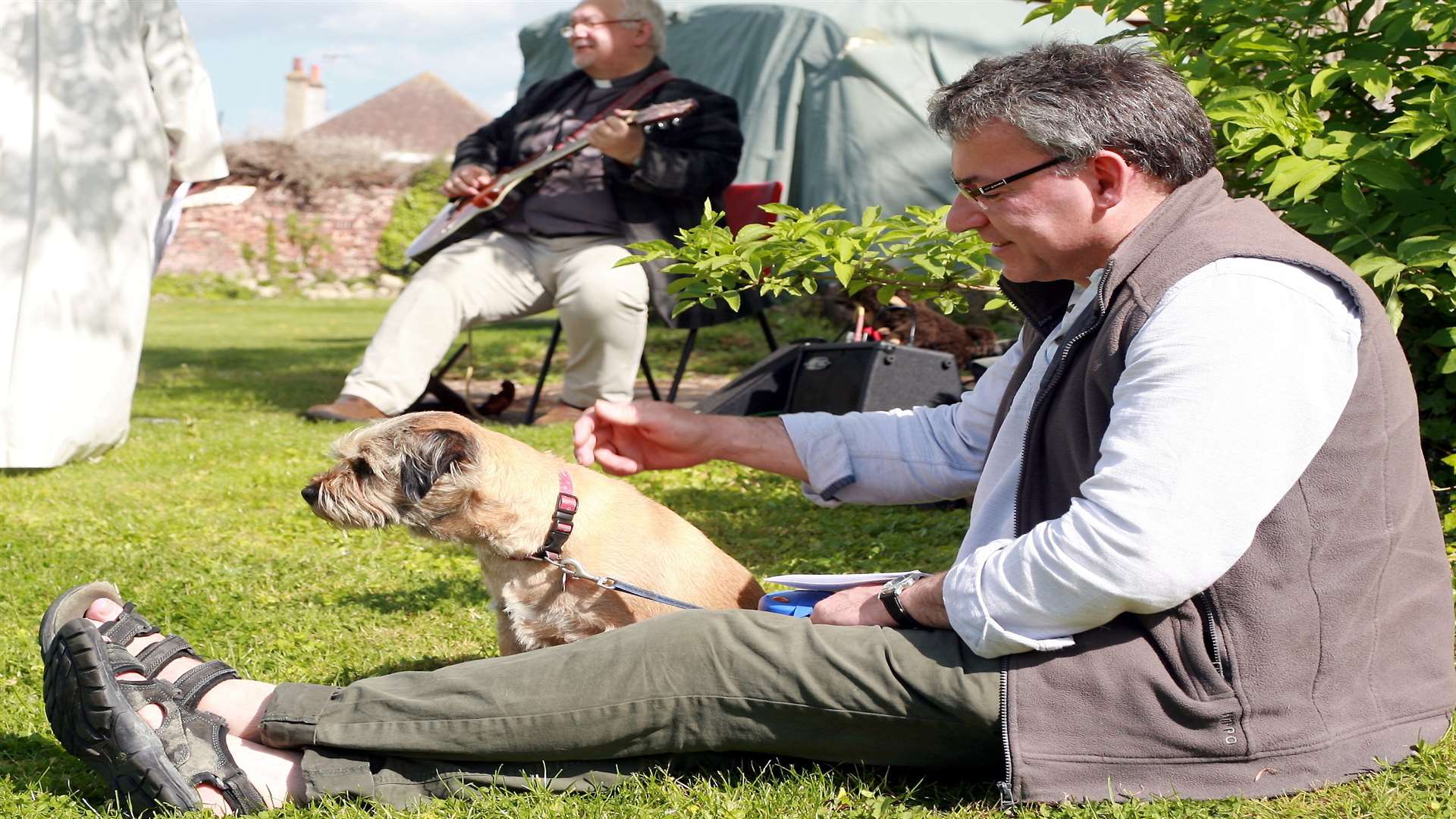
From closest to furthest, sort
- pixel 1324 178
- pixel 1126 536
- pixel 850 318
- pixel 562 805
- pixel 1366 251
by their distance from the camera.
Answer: pixel 1126 536
pixel 562 805
pixel 1324 178
pixel 1366 251
pixel 850 318

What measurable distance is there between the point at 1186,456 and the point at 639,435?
1554 millimetres

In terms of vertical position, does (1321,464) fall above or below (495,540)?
above

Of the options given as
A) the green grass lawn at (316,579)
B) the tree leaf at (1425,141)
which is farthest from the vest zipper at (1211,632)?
the tree leaf at (1425,141)

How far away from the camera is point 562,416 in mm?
8000

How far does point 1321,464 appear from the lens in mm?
2271

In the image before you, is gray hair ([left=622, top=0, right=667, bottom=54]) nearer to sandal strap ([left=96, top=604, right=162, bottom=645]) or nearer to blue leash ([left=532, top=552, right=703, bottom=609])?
blue leash ([left=532, top=552, right=703, bottom=609])

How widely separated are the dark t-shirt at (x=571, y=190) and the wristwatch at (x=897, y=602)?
5379 mm

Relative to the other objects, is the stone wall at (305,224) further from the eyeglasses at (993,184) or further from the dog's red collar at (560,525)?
the eyeglasses at (993,184)

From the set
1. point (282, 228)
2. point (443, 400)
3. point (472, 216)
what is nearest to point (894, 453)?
point (472, 216)

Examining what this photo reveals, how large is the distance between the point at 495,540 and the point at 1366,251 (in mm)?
2654

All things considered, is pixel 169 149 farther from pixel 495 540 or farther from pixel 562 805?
pixel 562 805

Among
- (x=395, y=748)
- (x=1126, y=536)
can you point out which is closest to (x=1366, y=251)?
(x=1126, y=536)

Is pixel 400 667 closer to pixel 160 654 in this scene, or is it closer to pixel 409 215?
pixel 160 654

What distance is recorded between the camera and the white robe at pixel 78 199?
6340 mm
